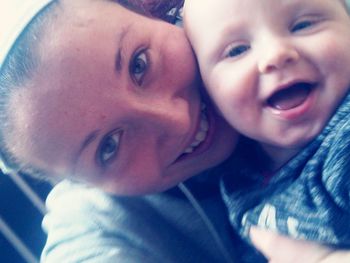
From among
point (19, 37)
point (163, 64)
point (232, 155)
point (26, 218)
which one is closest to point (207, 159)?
point (232, 155)

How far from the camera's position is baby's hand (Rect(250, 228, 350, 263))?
60cm

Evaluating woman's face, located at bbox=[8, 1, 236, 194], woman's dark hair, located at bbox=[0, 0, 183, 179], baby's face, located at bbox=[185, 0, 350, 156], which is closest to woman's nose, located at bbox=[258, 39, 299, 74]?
baby's face, located at bbox=[185, 0, 350, 156]

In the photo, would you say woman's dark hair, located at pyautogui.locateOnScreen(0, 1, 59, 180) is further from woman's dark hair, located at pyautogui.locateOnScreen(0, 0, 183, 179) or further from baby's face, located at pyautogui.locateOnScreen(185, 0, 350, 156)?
baby's face, located at pyautogui.locateOnScreen(185, 0, 350, 156)

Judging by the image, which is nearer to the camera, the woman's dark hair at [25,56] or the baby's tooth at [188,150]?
the woman's dark hair at [25,56]

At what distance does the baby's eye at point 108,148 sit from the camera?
71cm

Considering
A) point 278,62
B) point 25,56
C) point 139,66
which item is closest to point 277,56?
point 278,62

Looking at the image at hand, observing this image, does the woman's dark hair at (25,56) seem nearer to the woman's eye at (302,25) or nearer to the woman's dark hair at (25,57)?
the woman's dark hair at (25,57)

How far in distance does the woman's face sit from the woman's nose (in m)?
0.13

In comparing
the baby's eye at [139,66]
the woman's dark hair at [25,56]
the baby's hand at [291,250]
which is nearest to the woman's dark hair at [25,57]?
the woman's dark hair at [25,56]

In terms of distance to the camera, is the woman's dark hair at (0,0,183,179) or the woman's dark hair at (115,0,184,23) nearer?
the woman's dark hair at (0,0,183,179)

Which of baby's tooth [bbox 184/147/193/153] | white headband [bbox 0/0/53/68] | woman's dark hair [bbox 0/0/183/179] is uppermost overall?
white headband [bbox 0/0/53/68]

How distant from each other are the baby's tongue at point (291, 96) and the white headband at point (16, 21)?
12.7 inches

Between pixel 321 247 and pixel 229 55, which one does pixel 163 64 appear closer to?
pixel 229 55

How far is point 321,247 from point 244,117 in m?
0.20
